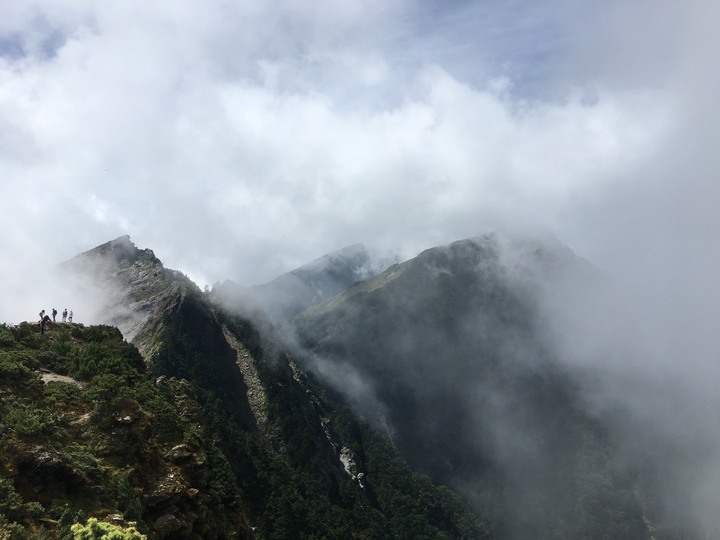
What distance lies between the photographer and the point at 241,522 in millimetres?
50344

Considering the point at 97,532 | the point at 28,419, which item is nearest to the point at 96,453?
the point at 28,419

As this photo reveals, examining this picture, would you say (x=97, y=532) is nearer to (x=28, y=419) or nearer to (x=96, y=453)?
(x=96, y=453)

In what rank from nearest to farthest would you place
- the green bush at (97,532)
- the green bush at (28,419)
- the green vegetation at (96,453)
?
the green bush at (97,532)
the green vegetation at (96,453)
the green bush at (28,419)

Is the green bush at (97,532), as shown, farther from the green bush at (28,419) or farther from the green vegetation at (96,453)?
the green bush at (28,419)

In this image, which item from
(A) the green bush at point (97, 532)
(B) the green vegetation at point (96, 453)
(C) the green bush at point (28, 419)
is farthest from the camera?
(C) the green bush at point (28, 419)

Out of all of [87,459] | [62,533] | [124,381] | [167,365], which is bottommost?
[62,533]

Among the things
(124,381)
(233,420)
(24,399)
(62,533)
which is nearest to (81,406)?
(24,399)

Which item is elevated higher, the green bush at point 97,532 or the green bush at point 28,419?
the green bush at point 28,419

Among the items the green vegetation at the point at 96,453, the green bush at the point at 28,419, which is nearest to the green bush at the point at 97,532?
the green vegetation at the point at 96,453

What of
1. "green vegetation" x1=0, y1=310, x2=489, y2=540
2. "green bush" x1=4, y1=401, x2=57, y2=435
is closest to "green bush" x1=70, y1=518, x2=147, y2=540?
"green vegetation" x1=0, y1=310, x2=489, y2=540

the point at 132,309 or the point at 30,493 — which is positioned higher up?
the point at 132,309

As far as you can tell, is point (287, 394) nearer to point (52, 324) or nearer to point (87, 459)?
point (52, 324)

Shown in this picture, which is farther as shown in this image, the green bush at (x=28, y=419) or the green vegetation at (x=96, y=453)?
the green bush at (x=28, y=419)

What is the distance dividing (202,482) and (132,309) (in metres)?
169
